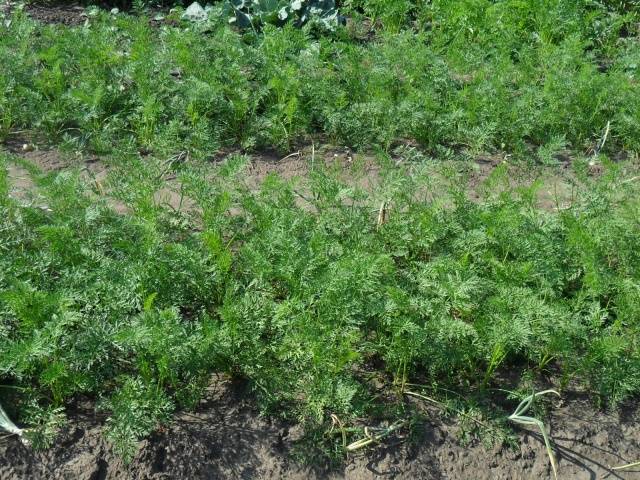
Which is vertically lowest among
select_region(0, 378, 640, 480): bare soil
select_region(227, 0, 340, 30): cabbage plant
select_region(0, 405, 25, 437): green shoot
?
select_region(0, 378, 640, 480): bare soil

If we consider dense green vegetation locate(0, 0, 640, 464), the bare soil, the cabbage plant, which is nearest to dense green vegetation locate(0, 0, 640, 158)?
dense green vegetation locate(0, 0, 640, 464)

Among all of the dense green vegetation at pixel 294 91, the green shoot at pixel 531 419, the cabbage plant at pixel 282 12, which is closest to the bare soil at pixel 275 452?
the green shoot at pixel 531 419

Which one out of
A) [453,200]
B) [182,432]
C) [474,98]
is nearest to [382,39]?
[474,98]

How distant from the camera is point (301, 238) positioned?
161 inches

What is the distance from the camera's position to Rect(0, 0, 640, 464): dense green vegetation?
3391 millimetres

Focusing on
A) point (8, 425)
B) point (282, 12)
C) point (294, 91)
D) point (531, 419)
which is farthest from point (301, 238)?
point (282, 12)

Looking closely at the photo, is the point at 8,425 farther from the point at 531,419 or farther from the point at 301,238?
the point at 531,419

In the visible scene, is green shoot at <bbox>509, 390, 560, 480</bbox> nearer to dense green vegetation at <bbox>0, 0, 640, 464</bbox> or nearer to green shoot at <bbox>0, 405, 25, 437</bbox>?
dense green vegetation at <bbox>0, 0, 640, 464</bbox>

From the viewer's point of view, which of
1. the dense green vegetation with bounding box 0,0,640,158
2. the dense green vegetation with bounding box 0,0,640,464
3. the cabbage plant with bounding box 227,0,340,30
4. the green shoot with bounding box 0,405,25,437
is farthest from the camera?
the cabbage plant with bounding box 227,0,340,30

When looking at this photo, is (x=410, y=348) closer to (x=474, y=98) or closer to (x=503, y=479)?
(x=503, y=479)

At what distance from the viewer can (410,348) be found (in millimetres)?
3504

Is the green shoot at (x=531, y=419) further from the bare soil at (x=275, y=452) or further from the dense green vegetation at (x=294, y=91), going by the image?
the dense green vegetation at (x=294, y=91)

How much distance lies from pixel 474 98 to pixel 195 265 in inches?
110

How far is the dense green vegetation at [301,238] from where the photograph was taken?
3391 millimetres
